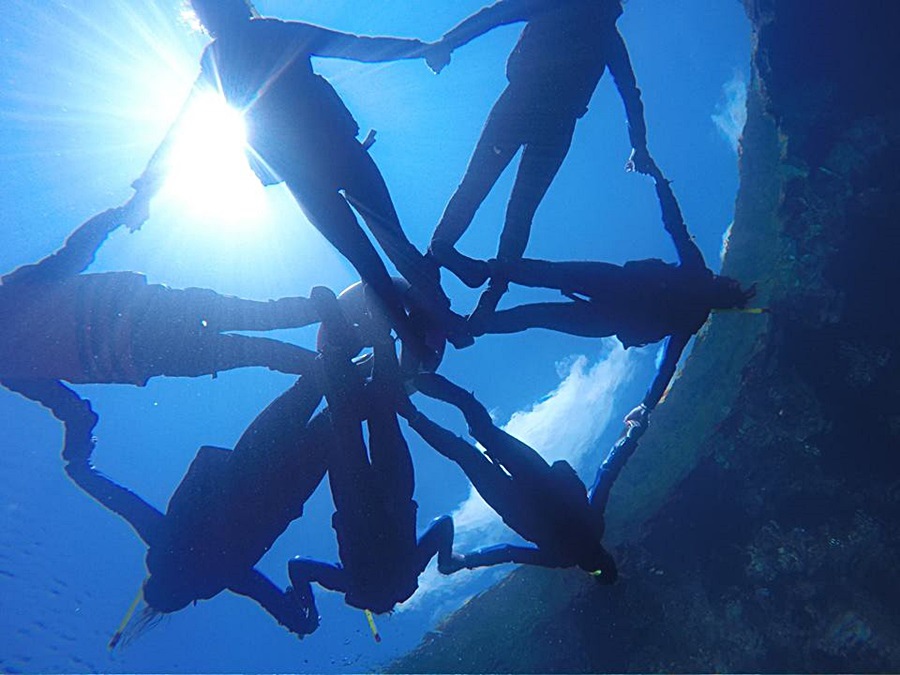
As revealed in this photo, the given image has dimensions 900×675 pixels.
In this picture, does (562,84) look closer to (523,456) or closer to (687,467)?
(523,456)

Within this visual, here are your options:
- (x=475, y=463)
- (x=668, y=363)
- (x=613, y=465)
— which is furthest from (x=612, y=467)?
(x=475, y=463)

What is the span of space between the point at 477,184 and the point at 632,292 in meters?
1.92

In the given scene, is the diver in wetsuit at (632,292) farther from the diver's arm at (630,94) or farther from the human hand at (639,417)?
the human hand at (639,417)

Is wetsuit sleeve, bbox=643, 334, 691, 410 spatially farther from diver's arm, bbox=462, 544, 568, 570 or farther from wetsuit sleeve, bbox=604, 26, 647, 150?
diver's arm, bbox=462, 544, 568, 570

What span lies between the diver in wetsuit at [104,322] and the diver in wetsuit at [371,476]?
81 cm

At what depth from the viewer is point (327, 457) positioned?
177 inches

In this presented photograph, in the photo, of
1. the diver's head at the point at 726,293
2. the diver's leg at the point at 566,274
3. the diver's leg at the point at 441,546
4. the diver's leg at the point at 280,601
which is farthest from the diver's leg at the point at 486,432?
the diver's leg at the point at 280,601

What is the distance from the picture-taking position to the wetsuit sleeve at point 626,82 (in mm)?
4188

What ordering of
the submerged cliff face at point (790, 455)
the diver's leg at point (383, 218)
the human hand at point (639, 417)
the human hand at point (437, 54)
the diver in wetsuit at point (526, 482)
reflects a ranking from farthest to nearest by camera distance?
the submerged cliff face at point (790, 455)
the human hand at point (639, 417)
the diver in wetsuit at point (526, 482)
the diver's leg at point (383, 218)
the human hand at point (437, 54)

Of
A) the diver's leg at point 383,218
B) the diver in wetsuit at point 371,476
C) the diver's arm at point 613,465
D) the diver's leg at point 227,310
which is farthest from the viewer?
the diver's arm at point 613,465

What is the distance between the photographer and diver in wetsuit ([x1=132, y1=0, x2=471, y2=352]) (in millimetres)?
3260

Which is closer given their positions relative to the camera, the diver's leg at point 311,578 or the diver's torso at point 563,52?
the diver's torso at point 563,52

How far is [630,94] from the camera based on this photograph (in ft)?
14.4

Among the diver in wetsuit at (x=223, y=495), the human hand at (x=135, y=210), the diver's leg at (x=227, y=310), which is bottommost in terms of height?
the diver in wetsuit at (x=223, y=495)
